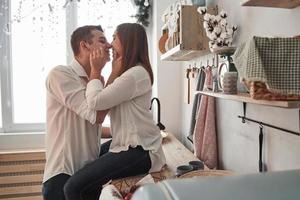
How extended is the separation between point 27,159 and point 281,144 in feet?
7.52

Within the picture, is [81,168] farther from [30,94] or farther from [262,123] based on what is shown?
[30,94]

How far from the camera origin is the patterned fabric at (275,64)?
75 centimetres

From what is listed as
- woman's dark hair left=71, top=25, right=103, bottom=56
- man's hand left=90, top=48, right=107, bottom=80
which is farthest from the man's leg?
woman's dark hair left=71, top=25, right=103, bottom=56

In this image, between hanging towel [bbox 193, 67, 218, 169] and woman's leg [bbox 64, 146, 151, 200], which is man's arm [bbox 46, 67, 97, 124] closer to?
woman's leg [bbox 64, 146, 151, 200]

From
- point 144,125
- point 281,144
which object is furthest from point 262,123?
point 144,125

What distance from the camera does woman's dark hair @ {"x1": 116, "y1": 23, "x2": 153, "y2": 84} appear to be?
1453mm

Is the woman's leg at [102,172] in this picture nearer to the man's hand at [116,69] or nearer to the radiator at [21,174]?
the man's hand at [116,69]

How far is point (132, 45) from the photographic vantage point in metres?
1.46

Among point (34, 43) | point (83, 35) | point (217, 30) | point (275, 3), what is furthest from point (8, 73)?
point (275, 3)

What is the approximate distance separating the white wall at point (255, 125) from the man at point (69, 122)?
0.65m

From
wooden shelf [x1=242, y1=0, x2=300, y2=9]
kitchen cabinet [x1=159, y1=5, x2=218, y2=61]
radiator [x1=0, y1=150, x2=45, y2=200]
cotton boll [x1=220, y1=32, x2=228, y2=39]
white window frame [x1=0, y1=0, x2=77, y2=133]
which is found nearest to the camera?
wooden shelf [x1=242, y1=0, x2=300, y2=9]

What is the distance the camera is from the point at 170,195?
1.58 ft

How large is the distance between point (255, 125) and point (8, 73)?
97.0 inches

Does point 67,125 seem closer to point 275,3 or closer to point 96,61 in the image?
point 96,61
